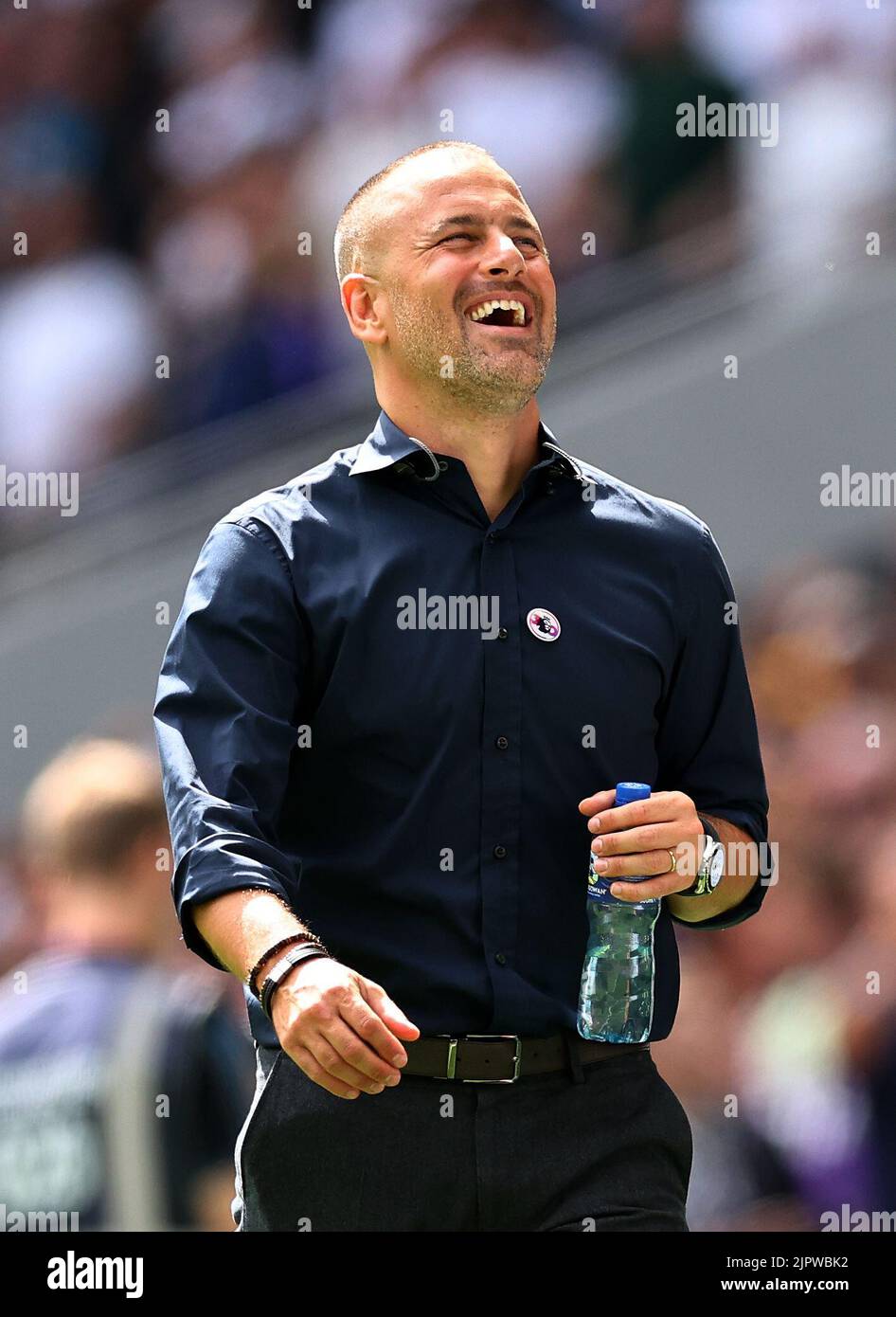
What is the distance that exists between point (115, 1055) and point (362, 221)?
1.52 meters

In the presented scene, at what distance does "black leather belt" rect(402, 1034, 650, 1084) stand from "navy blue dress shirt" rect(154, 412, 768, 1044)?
0.02m

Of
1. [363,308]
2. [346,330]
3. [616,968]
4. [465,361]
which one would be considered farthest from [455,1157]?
[346,330]

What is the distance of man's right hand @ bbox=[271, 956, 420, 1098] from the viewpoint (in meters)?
1.85

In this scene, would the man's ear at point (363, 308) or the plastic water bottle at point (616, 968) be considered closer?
the plastic water bottle at point (616, 968)

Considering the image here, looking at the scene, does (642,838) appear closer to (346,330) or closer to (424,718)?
(424,718)

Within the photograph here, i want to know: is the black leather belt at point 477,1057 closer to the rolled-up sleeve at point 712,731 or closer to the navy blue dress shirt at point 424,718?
the navy blue dress shirt at point 424,718

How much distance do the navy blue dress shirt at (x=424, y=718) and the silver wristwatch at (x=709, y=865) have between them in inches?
3.9

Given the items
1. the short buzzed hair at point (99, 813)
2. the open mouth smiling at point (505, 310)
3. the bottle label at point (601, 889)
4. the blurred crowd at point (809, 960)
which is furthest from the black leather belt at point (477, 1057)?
the blurred crowd at point (809, 960)

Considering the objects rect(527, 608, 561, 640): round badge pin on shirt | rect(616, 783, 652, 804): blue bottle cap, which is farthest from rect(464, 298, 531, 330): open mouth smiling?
rect(616, 783, 652, 804): blue bottle cap

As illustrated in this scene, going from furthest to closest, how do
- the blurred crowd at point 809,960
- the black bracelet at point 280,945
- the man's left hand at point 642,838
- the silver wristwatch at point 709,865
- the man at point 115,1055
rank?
the blurred crowd at point 809,960
the man at point 115,1055
the silver wristwatch at point 709,865
the man's left hand at point 642,838
the black bracelet at point 280,945

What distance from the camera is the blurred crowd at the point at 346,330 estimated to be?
3.54 metres
